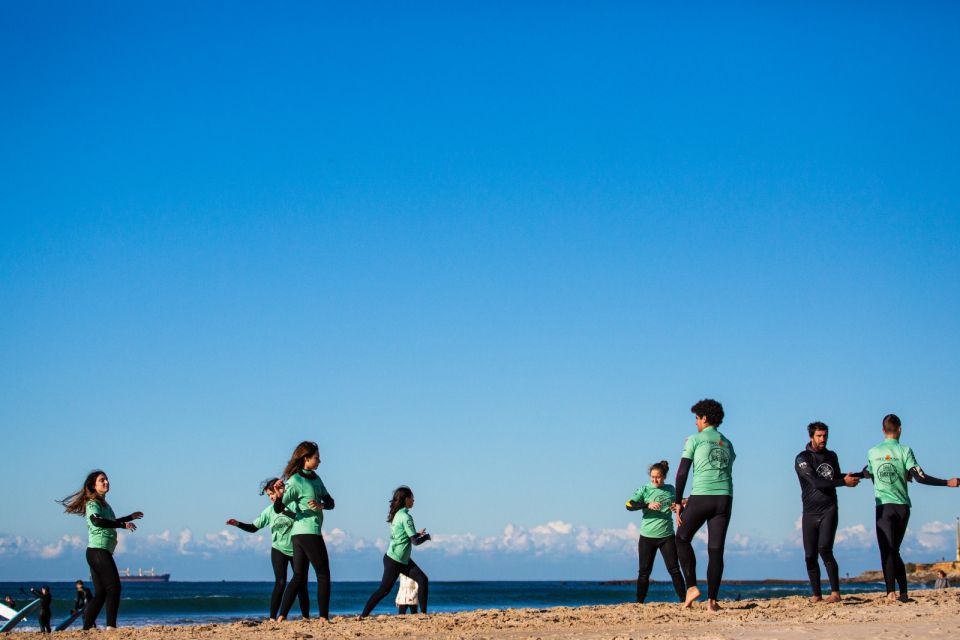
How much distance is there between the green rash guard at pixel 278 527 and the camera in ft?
38.5

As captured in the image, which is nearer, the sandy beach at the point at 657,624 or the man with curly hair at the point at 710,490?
the sandy beach at the point at 657,624

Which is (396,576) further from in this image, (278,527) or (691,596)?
(691,596)

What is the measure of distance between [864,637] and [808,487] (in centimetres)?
337

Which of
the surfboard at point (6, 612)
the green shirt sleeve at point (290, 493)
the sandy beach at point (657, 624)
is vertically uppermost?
the green shirt sleeve at point (290, 493)

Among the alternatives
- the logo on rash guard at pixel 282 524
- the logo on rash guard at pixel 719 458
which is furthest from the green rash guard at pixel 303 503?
the logo on rash guard at pixel 719 458

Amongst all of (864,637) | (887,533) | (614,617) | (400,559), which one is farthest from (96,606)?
(887,533)

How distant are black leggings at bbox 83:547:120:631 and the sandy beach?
0.25 m

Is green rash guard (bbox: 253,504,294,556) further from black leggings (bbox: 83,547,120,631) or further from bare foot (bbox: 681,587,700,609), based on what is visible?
bare foot (bbox: 681,587,700,609)

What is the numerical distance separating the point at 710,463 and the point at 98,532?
613cm

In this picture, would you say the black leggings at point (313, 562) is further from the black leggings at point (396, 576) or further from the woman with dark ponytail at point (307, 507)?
the black leggings at point (396, 576)

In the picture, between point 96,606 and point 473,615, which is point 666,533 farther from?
point 96,606

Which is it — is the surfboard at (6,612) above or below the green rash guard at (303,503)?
below

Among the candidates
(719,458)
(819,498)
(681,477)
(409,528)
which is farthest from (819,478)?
(409,528)

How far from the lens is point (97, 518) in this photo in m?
10.3
